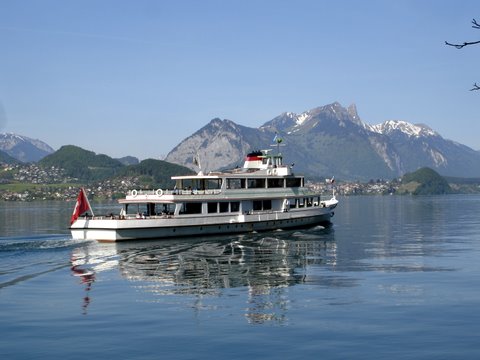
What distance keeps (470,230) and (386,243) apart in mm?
20185

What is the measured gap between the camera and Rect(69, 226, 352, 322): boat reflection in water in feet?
102

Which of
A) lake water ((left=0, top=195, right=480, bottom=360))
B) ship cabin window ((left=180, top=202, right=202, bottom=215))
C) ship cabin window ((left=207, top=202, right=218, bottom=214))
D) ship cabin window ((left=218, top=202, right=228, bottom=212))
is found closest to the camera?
lake water ((left=0, top=195, right=480, bottom=360))

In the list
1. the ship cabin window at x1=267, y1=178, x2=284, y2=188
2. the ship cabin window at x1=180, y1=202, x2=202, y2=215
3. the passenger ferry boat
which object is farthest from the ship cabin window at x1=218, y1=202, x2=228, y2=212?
→ the ship cabin window at x1=267, y1=178, x2=284, y2=188

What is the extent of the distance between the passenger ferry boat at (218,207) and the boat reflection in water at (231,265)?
1.81 metres

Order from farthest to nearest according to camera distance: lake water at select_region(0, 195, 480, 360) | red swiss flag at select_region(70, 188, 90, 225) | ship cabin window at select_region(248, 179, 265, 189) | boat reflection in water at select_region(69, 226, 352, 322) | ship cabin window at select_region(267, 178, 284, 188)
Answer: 1. ship cabin window at select_region(267, 178, 284, 188)
2. ship cabin window at select_region(248, 179, 265, 189)
3. red swiss flag at select_region(70, 188, 90, 225)
4. boat reflection in water at select_region(69, 226, 352, 322)
5. lake water at select_region(0, 195, 480, 360)

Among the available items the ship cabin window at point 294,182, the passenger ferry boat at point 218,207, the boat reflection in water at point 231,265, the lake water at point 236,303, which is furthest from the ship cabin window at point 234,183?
the lake water at point 236,303

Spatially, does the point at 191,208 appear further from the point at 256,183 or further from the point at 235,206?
the point at 256,183

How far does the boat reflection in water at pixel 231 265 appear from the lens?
1228 inches

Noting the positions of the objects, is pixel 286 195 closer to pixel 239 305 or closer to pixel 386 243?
pixel 386 243

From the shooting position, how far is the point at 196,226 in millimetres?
59688

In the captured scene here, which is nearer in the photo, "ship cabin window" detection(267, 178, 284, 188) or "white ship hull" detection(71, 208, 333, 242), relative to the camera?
"white ship hull" detection(71, 208, 333, 242)

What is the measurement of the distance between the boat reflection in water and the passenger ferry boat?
181 centimetres

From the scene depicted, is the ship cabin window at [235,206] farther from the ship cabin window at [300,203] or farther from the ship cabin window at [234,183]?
the ship cabin window at [300,203]

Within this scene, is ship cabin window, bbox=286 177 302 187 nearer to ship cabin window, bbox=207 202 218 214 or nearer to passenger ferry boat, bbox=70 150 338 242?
passenger ferry boat, bbox=70 150 338 242
